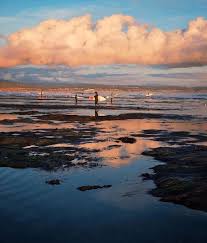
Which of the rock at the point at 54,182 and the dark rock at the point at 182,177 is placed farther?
the rock at the point at 54,182

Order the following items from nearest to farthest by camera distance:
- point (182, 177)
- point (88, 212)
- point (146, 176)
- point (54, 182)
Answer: point (88, 212) < point (54, 182) < point (182, 177) < point (146, 176)

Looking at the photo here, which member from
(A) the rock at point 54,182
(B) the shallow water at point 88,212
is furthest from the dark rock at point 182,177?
(A) the rock at point 54,182

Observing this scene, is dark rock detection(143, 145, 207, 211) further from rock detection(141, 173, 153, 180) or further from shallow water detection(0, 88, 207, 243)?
shallow water detection(0, 88, 207, 243)

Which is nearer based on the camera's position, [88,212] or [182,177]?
[88,212]

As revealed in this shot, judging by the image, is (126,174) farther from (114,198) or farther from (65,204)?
(65,204)

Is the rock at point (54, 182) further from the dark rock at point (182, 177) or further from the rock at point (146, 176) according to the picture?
the dark rock at point (182, 177)

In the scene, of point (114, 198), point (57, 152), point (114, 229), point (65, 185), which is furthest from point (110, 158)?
point (114, 229)

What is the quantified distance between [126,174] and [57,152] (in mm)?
5479

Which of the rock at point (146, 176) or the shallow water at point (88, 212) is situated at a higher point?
the shallow water at point (88, 212)

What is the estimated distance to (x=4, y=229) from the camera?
8.05m

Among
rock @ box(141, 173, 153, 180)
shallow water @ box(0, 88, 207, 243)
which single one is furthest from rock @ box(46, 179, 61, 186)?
rock @ box(141, 173, 153, 180)

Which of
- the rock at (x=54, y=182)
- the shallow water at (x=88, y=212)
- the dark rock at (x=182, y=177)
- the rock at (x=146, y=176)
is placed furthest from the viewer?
the rock at (x=146, y=176)

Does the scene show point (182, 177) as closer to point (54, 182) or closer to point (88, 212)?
point (54, 182)

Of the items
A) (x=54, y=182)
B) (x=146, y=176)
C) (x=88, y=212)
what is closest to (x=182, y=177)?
(x=146, y=176)
